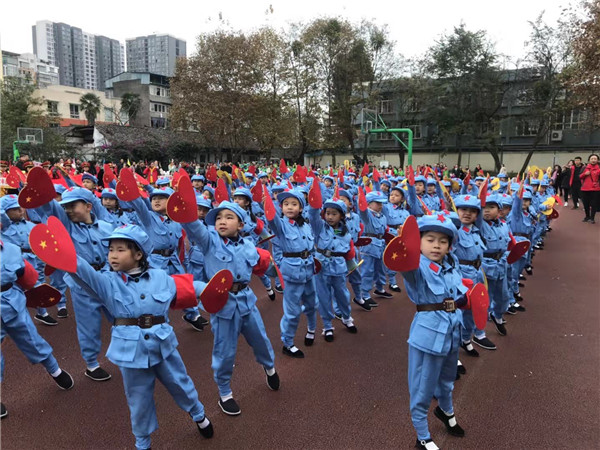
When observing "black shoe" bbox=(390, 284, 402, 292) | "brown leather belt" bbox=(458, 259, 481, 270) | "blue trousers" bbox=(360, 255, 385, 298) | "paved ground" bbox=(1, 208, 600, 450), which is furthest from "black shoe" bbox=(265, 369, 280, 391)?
"black shoe" bbox=(390, 284, 402, 292)

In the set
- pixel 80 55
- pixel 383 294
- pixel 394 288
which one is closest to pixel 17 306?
pixel 383 294

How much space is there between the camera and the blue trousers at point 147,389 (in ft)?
9.82

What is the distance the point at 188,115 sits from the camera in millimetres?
27094

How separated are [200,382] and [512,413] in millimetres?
3057

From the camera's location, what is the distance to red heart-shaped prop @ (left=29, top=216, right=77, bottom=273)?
229 cm

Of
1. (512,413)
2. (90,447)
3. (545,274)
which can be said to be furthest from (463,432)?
(545,274)

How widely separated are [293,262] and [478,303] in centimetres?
208

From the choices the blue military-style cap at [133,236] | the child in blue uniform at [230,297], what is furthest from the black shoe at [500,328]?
the blue military-style cap at [133,236]

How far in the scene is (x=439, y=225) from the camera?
10.6 ft

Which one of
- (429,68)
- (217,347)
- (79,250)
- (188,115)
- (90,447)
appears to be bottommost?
(90,447)

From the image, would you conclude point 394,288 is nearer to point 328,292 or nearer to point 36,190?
point 328,292

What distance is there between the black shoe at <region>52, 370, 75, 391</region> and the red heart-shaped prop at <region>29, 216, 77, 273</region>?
89.6 inches

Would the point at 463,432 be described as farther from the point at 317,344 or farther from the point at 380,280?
the point at 380,280

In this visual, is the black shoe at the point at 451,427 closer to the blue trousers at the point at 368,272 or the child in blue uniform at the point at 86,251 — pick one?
the child in blue uniform at the point at 86,251
